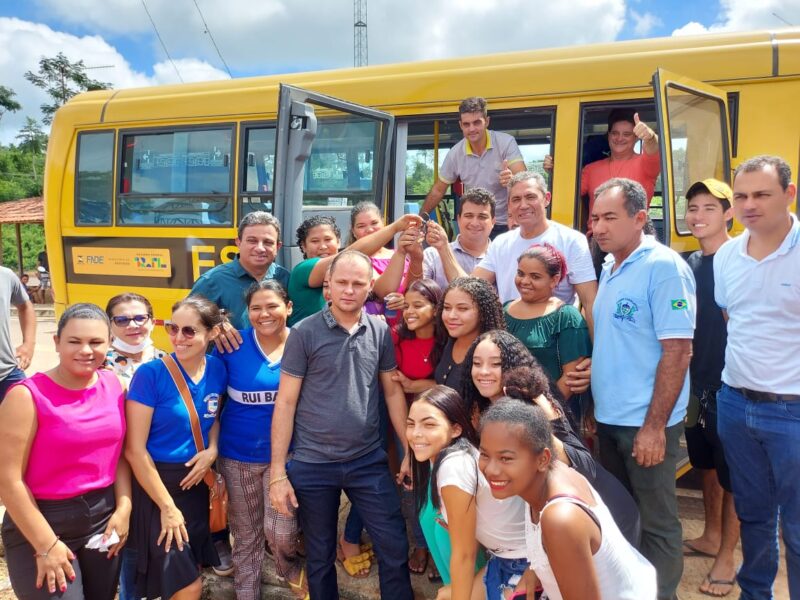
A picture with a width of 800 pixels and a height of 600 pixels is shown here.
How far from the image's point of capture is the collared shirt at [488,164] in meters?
4.09

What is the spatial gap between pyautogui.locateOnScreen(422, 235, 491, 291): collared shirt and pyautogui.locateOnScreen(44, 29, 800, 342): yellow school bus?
32.6 inches

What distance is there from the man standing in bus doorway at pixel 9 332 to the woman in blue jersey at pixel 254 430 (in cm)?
159

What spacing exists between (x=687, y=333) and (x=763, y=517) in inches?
33.5

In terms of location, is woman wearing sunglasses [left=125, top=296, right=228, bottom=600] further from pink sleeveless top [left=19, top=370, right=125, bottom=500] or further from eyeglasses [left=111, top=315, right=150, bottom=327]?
eyeglasses [left=111, top=315, right=150, bottom=327]

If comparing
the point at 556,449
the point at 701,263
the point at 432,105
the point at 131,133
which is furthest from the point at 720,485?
the point at 131,133

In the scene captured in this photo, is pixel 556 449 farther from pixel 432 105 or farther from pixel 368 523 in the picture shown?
pixel 432 105

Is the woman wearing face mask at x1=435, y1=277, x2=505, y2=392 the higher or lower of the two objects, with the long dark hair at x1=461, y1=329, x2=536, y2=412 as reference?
higher

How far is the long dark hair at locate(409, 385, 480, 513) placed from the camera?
2.28 metres

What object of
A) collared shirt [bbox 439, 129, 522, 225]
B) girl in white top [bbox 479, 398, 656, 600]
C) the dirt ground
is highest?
collared shirt [bbox 439, 129, 522, 225]

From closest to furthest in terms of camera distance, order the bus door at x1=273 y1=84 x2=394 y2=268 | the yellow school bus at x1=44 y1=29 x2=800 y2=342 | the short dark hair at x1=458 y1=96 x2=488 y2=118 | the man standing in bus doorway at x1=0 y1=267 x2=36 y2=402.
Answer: the yellow school bus at x1=44 y1=29 x2=800 y2=342
the man standing in bus doorway at x1=0 y1=267 x2=36 y2=402
the short dark hair at x1=458 y1=96 x2=488 y2=118
the bus door at x1=273 y1=84 x2=394 y2=268

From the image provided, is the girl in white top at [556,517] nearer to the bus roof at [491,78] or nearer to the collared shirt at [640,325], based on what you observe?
the collared shirt at [640,325]

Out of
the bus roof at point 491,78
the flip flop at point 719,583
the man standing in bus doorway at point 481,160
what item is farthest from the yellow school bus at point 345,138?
the flip flop at point 719,583

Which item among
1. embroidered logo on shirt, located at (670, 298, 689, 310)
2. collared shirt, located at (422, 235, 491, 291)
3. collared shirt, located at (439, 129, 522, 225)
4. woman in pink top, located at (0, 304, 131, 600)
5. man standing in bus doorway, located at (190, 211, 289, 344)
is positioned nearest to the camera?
woman in pink top, located at (0, 304, 131, 600)

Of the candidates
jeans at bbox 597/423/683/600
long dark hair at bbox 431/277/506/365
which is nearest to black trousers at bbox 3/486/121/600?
long dark hair at bbox 431/277/506/365
